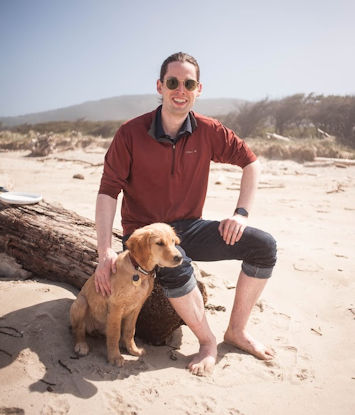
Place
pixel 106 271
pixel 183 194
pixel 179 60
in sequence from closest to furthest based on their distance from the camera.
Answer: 1. pixel 106 271
2. pixel 179 60
3. pixel 183 194

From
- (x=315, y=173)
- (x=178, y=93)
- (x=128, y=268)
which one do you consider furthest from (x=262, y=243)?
(x=315, y=173)

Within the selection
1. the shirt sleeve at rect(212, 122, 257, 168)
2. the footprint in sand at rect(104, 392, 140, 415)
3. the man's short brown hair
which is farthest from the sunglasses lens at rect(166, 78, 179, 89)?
the footprint in sand at rect(104, 392, 140, 415)

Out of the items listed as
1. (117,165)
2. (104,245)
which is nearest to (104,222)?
(104,245)

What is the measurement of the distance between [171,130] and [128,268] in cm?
125

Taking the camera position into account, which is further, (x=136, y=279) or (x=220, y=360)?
(x=220, y=360)

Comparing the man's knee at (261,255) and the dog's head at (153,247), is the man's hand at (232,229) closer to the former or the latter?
the man's knee at (261,255)

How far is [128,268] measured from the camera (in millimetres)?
2645

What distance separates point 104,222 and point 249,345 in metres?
1.59

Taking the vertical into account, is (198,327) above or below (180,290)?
below

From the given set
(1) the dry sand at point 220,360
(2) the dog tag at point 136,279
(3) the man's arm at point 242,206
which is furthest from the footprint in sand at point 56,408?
(3) the man's arm at point 242,206

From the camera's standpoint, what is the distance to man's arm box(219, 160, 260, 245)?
2.89 m

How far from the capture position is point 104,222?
2787 millimetres

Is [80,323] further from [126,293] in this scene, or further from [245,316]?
[245,316]

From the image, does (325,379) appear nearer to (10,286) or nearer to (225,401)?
(225,401)
